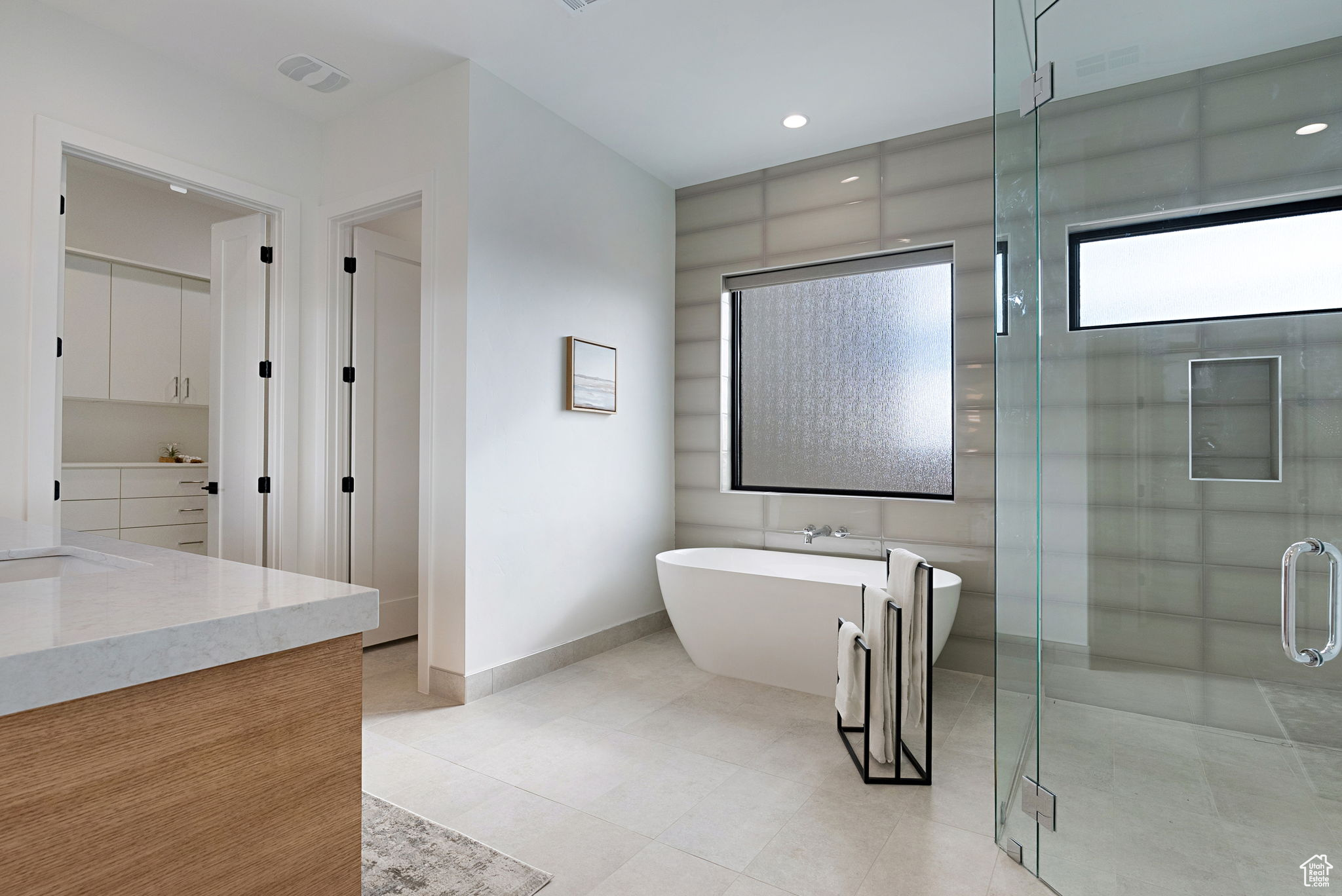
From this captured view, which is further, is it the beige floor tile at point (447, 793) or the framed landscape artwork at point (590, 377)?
the framed landscape artwork at point (590, 377)

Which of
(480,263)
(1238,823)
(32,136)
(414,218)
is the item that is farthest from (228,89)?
(1238,823)

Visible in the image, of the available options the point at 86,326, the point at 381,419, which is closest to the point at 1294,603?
the point at 381,419

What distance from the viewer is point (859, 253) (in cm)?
379

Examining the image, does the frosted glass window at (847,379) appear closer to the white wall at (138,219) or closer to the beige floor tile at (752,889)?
the beige floor tile at (752,889)

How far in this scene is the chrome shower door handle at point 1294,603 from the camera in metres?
1.40

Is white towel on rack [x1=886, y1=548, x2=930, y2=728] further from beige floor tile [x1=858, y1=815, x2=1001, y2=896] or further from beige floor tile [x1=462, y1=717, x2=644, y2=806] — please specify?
beige floor tile [x1=462, y1=717, x2=644, y2=806]

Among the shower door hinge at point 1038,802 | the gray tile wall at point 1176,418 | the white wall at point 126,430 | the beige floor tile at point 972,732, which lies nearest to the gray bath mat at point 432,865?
the shower door hinge at point 1038,802

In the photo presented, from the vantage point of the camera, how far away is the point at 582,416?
3.71 metres

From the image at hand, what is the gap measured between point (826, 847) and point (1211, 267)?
1.77 meters

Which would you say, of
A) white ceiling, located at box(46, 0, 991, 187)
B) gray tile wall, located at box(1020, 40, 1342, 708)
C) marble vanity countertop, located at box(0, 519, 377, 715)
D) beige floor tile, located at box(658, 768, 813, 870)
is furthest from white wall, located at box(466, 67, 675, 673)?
gray tile wall, located at box(1020, 40, 1342, 708)

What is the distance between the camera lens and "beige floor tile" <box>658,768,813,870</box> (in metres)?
1.90

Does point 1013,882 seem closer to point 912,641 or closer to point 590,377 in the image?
point 912,641

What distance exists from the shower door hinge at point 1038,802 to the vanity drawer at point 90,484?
15.4 feet

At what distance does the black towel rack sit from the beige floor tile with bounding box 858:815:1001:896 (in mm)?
232
